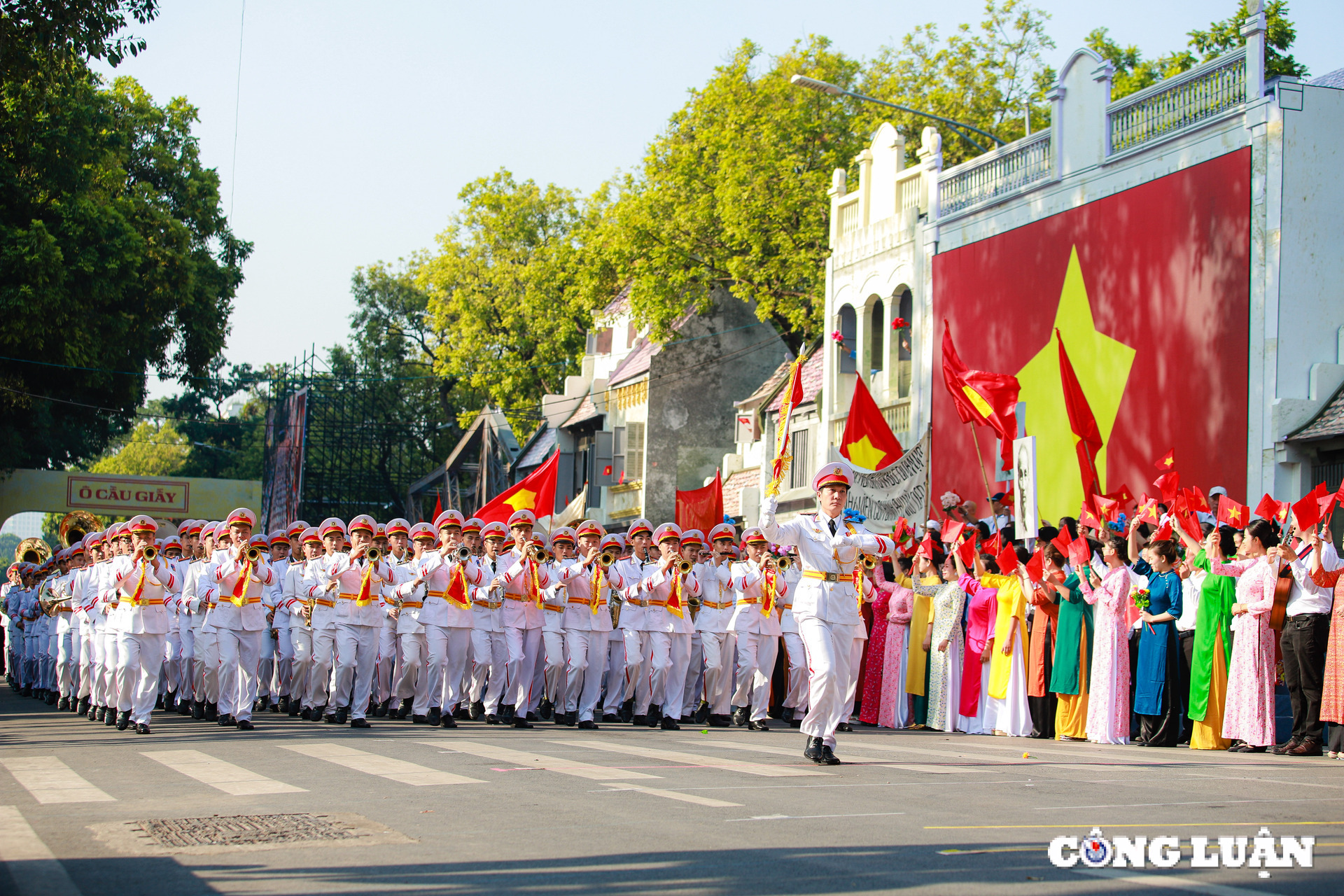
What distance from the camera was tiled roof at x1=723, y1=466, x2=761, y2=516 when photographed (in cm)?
4000

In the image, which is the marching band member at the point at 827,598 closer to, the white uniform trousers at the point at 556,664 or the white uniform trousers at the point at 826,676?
the white uniform trousers at the point at 826,676

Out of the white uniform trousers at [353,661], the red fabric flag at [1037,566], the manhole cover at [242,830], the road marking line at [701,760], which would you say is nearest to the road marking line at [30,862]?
the manhole cover at [242,830]

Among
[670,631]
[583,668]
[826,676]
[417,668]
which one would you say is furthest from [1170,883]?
[417,668]

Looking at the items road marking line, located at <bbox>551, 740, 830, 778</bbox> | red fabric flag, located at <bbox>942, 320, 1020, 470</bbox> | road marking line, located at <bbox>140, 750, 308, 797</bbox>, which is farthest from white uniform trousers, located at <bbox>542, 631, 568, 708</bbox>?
red fabric flag, located at <bbox>942, 320, 1020, 470</bbox>

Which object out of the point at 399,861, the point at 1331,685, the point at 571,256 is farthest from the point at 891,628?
the point at 571,256

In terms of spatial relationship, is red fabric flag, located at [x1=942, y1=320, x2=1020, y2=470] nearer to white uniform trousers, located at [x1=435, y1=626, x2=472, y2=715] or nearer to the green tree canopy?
white uniform trousers, located at [x1=435, y1=626, x2=472, y2=715]

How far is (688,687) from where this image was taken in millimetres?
18391

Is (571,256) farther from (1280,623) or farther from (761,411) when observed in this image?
(1280,623)

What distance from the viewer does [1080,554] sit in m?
14.9

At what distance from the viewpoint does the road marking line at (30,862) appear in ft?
19.6

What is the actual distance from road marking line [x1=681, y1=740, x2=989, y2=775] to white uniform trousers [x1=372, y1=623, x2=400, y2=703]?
193 inches

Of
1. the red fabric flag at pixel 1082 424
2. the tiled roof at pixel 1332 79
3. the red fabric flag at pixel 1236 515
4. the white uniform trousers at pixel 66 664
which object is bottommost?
the white uniform trousers at pixel 66 664

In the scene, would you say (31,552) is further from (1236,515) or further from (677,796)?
(677,796)

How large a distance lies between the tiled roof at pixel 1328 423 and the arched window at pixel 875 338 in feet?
41.6
